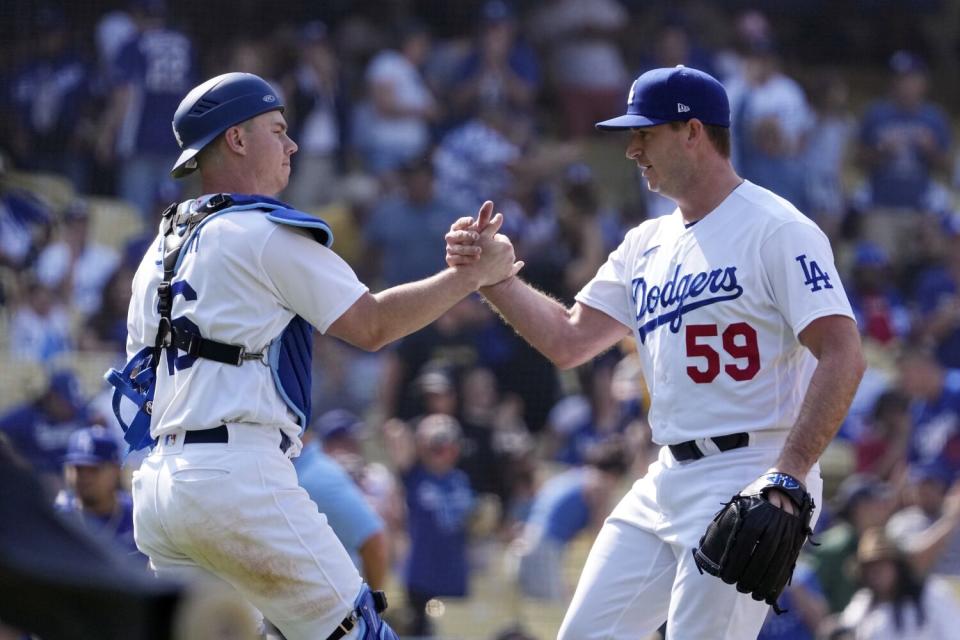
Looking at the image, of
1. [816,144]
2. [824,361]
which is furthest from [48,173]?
[824,361]

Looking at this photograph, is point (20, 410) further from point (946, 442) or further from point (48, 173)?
point (946, 442)

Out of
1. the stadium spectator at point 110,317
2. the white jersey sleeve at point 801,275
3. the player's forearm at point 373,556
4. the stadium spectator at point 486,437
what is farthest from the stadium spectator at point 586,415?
the white jersey sleeve at point 801,275

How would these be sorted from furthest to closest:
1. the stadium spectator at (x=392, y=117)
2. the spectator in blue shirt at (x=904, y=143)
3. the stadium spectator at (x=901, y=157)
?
1. the spectator in blue shirt at (x=904, y=143)
2. the stadium spectator at (x=901, y=157)
3. the stadium spectator at (x=392, y=117)

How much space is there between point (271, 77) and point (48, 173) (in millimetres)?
1981

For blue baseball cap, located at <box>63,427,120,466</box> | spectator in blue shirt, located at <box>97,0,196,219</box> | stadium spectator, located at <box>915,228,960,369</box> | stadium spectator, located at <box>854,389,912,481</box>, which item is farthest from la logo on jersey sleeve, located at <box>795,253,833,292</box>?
spectator in blue shirt, located at <box>97,0,196,219</box>

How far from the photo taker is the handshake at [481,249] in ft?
15.3

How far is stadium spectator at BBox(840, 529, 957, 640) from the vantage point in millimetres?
8031

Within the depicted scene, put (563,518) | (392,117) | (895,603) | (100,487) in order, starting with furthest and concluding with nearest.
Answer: (392,117) → (563,518) → (895,603) → (100,487)

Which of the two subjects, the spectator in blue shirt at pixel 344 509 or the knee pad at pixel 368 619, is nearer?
the knee pad at pixel 368 619

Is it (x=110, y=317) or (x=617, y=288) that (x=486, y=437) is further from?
(x=617, y=288)

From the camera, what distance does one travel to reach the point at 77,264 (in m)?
11.6

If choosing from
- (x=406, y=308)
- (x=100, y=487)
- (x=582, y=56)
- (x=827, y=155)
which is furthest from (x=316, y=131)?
(x=406, y=308)

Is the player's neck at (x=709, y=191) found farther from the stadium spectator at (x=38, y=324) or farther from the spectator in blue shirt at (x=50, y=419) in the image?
the stadium spectator at (x=38, y=324)

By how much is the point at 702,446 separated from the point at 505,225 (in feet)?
25.2
